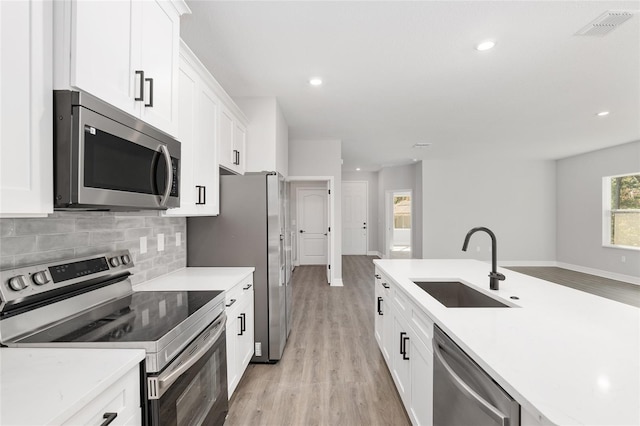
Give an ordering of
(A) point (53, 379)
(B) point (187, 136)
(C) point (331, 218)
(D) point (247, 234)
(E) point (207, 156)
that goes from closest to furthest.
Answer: (A) point (53, 379) → (B) point (187, 136) → (E) point (207, 156) → (D) point (247, 234) → (C) point (331, 218)

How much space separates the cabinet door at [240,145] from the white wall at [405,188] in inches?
210

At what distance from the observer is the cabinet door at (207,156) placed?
2111mm

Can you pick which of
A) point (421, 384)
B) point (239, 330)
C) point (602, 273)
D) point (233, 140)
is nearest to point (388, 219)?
point (602, 273)

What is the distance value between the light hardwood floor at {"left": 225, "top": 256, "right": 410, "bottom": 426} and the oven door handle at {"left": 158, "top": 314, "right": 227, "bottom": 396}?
734 millimetres

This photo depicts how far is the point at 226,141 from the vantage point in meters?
2.68

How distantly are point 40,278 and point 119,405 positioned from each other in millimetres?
660

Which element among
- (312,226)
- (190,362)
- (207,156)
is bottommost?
(190,362)

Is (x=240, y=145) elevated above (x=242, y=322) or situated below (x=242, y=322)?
above

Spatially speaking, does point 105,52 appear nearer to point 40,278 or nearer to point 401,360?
point 40,278

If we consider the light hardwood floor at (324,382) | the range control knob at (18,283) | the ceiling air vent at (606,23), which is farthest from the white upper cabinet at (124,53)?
the ceiling air vent at (606,23)

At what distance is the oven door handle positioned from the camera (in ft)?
3.59

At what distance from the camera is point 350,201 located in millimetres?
8953

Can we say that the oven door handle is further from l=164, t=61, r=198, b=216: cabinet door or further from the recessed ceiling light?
the recessed ceiling light

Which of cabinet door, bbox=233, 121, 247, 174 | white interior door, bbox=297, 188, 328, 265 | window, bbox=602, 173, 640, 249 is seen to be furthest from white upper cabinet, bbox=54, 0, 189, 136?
window, bbox=602, 173, 640, 249
